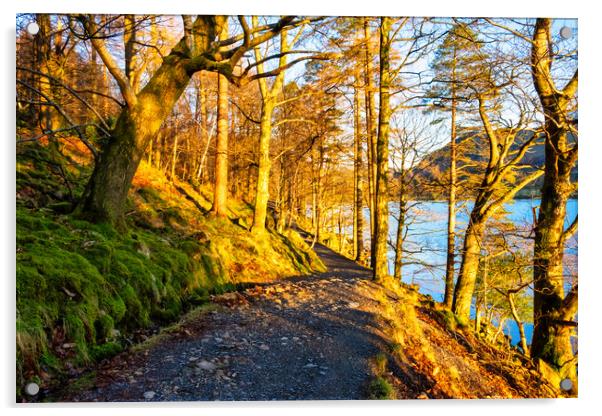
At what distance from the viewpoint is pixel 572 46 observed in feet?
12.4

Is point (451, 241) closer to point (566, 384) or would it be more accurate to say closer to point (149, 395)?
point (566, 384)

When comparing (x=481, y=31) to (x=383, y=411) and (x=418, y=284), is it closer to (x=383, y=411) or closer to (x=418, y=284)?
(x=383, y=411)

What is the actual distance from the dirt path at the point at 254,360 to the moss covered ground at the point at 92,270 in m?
0.33

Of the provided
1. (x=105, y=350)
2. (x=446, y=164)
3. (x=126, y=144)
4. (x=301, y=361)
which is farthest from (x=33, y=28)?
(x=446, y=164)

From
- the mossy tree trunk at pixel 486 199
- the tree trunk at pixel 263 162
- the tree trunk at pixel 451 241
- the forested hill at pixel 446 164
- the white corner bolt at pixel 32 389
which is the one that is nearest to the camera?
the white corner bolt at pixel 32 389

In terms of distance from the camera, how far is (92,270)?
310cm

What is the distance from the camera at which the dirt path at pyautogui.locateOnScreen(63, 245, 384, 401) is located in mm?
2652

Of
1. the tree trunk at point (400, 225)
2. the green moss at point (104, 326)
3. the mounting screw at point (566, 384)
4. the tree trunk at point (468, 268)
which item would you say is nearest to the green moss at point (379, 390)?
the mounting screw at point (566, 384)

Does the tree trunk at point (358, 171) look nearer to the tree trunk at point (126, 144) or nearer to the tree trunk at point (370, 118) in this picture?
the tree trunk at point (370, 118)

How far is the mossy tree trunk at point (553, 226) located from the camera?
384 centimetres

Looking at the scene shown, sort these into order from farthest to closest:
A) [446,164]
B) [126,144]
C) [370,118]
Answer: [370,118] → [446,164] → [126,144]

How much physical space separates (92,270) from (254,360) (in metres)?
1.64

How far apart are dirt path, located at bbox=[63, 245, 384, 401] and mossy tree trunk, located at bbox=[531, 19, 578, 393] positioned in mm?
2162
